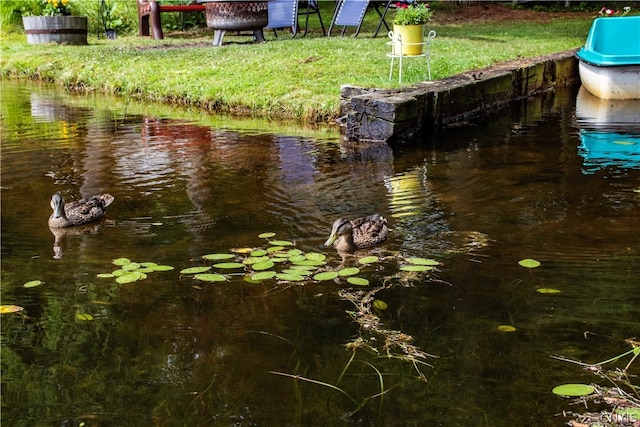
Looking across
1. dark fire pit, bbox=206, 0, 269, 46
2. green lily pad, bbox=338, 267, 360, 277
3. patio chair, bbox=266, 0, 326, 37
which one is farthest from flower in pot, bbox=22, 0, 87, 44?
green lily pad, bbox=338, 267, 360, 277

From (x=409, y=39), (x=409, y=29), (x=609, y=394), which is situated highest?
(x=409, y=29)

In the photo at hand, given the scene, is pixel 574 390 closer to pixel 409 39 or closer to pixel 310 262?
pixel 310 262

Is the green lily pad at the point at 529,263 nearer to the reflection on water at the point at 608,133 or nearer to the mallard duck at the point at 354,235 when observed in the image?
the mallard duck at the point at 354,235

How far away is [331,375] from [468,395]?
0.61m

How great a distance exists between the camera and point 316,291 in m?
4.61

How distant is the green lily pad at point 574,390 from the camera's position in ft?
11.2

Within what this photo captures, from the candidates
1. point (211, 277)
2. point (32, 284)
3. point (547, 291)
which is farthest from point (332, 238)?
point (32, 284)

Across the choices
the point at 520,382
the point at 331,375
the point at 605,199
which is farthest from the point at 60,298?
the point at 605,199

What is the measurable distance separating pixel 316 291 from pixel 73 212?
88.7 inches

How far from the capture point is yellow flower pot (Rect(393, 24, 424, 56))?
31.2ft

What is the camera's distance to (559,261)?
5031mm

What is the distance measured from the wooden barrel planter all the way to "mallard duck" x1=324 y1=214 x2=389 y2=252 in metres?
13.9

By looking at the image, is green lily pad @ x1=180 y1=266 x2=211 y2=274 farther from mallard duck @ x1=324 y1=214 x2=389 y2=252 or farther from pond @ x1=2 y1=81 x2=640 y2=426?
mallard duck @ x1=324 y1=214 x2=389 y2=252

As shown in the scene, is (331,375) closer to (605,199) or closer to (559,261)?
(559,261)
